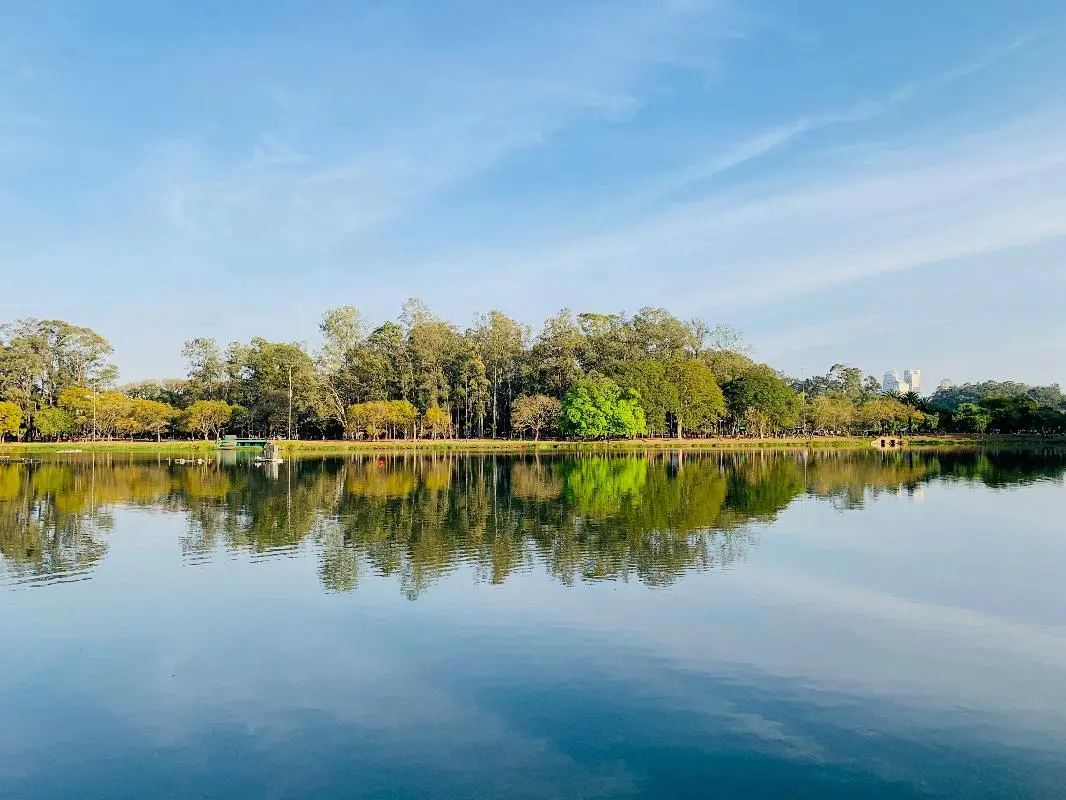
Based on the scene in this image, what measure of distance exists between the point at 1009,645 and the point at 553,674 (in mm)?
8160

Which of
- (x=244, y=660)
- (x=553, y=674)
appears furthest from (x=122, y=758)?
(x=553, y=674)

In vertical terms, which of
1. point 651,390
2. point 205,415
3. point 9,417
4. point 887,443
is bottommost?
point 887,443

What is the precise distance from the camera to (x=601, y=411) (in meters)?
82.0

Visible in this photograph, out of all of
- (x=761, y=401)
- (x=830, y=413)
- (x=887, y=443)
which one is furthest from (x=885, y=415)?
(x=761, y=401)

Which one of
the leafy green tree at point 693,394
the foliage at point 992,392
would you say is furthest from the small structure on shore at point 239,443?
the foliage at point 992,392

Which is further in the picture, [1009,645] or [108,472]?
[108,472]

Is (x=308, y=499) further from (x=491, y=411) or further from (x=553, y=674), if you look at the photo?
(x=491, y=411)

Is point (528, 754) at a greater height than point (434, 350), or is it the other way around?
point (434, 350)

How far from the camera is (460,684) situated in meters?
11.2

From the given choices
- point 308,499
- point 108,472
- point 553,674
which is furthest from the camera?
point 108,472

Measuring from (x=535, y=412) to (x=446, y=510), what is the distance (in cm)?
5534

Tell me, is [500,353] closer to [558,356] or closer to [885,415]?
[558,356]

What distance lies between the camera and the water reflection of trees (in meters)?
20.2

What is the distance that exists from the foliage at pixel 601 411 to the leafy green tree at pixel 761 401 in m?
16.4
